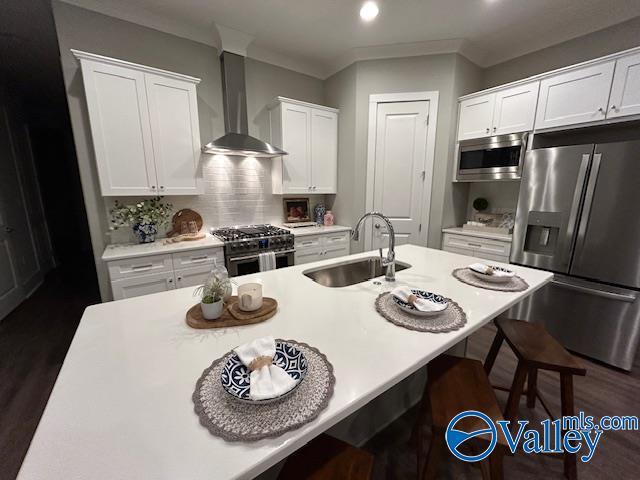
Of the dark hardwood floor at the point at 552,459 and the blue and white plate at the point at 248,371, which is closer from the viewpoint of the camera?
the blue and white plate at the point at 248,371

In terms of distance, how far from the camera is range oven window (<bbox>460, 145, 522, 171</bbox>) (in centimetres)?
268

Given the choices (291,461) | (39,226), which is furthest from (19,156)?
(291,461)

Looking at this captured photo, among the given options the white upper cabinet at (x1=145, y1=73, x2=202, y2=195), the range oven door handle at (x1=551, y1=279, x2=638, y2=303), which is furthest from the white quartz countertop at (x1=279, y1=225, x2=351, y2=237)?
the range oven door handle at (x1=551, y1=279, x2=638, y2=303)

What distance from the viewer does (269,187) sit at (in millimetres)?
3400

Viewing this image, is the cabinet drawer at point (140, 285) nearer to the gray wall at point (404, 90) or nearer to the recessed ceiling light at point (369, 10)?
the gray wall at point (404, 90)

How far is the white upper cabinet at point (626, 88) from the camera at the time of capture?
6.52 ft

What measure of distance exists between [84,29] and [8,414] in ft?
9.74

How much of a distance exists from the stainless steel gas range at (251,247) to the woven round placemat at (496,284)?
1.74 m

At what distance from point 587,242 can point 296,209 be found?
2.93m

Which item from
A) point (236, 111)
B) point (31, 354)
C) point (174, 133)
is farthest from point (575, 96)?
point (31, 354)

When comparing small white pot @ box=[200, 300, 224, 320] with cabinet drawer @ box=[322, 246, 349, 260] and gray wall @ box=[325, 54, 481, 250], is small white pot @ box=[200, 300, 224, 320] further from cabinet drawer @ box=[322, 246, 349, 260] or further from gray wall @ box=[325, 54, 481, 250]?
gray wall @ box=[325, 54, 481, 250]

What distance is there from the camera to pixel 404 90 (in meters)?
3.06

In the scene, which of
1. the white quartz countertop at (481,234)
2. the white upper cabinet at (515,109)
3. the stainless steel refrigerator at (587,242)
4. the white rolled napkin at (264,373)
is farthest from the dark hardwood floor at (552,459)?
the white upper cabinet at (515,109)

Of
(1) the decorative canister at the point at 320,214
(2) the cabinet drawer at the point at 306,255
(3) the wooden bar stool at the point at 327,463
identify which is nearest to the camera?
(3) the wooden bar stool at the point at 327,463
